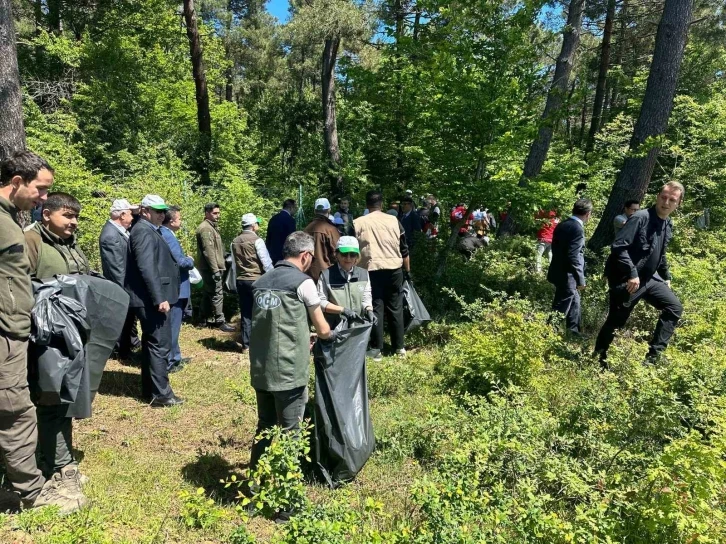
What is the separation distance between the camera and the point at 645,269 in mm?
5207

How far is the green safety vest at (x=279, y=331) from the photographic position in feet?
9.98

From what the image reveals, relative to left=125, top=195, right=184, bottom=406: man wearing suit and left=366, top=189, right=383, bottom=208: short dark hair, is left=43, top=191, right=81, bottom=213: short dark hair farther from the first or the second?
left=366, top=189, right=383, bottom=208: short dark hair

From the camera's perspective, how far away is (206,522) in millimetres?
2916

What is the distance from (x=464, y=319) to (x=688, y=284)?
3.12 meters

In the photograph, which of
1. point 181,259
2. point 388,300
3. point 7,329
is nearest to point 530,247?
point 388,300

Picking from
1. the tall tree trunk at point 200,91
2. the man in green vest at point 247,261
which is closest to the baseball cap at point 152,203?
the man in green vest at point 247,261

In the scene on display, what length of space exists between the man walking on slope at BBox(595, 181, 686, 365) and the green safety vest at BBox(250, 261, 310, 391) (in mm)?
3747

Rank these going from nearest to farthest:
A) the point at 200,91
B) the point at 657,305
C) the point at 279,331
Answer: the point at 279,331
the point at 657,305
the point at 200,91

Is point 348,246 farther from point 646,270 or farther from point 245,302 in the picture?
point 646,270

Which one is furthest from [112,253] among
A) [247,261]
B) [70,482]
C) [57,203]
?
[70,482]

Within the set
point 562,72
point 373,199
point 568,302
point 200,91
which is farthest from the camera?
point 200,91

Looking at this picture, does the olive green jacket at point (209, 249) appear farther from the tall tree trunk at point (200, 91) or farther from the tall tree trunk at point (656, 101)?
the tall tree trunk at point (200, 91)

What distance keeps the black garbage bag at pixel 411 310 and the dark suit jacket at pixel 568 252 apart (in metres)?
1.91

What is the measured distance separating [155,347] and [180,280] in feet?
3.92
